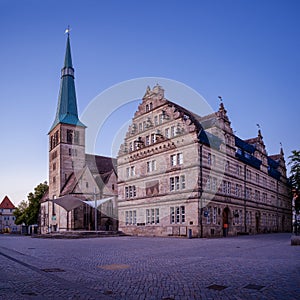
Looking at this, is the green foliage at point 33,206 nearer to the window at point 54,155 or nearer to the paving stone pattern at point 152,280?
the window at point 54,155

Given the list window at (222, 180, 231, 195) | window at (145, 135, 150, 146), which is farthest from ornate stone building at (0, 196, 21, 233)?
window at (222, 180, 231, 195)

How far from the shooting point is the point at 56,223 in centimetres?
6575

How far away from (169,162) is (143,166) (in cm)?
526

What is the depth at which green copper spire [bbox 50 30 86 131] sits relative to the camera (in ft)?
229

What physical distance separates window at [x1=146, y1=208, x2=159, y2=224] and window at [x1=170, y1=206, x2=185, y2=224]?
8.99 ft

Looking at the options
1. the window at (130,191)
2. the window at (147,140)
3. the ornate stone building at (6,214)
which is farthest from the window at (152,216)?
the ornate stone building at (6,214)

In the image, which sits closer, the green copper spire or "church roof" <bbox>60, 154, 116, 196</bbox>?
"church roof" <bbox>60, 154, 116, 196</bbox>

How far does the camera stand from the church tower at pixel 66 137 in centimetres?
6819

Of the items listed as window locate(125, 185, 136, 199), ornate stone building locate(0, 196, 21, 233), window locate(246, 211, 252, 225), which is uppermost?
window locate(125, 185, 136, 199)

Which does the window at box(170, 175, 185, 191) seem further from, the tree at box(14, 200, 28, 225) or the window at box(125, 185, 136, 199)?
the tree at box(14, 200, 28, 225)

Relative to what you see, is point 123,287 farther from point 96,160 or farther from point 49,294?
point 96,160

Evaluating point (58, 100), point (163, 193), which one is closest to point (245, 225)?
point (163, 193)

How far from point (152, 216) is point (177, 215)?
4.51 meters

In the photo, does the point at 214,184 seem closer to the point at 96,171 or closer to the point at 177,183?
the point at 177,183
